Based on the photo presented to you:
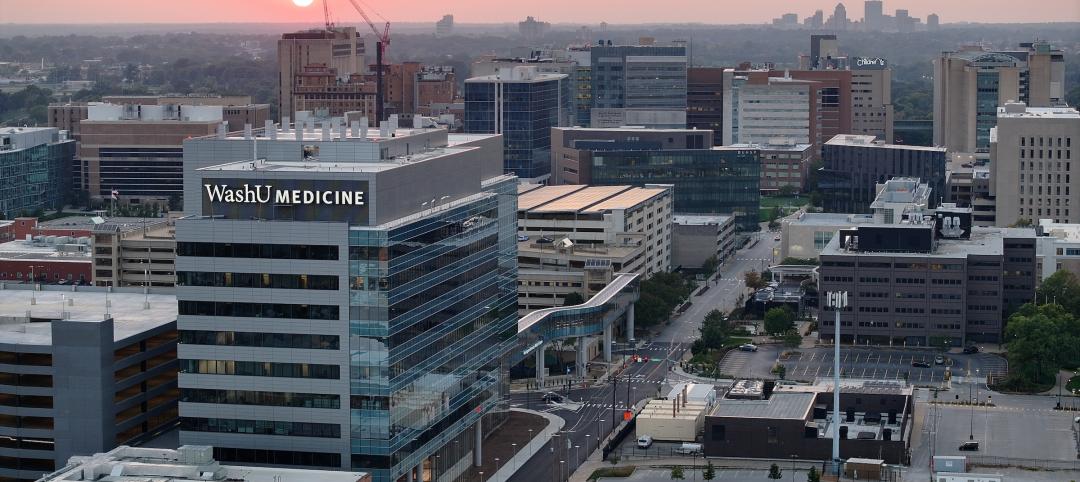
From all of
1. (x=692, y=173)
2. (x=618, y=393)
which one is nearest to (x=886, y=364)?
(x=618, y=393)

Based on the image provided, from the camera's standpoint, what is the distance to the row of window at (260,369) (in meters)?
78.1

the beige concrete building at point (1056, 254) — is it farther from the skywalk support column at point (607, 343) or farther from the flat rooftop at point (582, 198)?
the skywalk support column at point (607, 343)

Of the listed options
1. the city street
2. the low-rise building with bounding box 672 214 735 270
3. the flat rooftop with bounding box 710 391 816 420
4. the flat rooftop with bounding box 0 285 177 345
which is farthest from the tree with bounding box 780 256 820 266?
the flat rooftop with bounding box 0 285 177 345

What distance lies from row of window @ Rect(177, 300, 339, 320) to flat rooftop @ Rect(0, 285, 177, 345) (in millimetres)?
5759

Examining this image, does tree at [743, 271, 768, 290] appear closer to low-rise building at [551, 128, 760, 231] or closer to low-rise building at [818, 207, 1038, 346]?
low-rise building at [818, 207, 1038, 346]

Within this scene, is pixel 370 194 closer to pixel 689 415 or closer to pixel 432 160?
pixel 432 160

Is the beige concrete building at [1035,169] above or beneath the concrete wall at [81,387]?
above

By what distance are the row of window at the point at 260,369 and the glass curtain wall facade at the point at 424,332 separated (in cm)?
119

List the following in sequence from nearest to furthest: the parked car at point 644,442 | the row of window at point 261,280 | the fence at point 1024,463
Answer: the row of window at point 261,280 → the fence at point 1024,463 → the parked car at point 644,442

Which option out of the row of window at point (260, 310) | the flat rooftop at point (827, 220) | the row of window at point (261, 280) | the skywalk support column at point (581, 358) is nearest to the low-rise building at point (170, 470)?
the row of window at point (260, 310)

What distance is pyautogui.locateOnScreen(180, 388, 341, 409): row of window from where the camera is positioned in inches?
3086

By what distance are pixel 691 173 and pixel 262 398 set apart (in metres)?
113

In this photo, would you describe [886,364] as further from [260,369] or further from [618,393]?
[260,369]

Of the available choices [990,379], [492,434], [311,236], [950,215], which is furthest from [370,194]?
[950,215]
